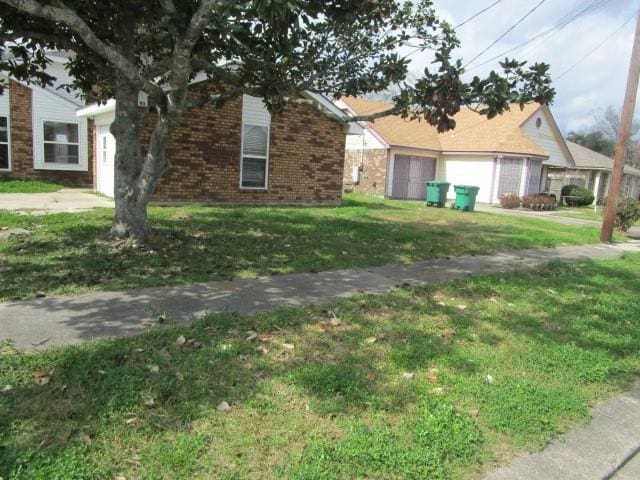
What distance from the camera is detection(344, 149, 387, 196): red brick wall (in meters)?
24.1

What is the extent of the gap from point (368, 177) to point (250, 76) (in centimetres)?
1776

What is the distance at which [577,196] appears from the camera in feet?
96.9

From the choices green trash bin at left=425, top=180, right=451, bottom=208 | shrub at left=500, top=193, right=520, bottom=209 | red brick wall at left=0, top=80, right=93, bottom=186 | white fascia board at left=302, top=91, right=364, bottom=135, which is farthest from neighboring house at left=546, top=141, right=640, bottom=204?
red brick wall at left=0, top=80, right=93, bottom=186

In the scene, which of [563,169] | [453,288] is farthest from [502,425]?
[563,169]

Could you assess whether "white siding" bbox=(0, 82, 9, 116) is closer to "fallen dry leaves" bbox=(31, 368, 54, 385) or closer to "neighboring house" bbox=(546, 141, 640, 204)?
"fallen dry leaves" bbox=(31, 368, 54, 385)

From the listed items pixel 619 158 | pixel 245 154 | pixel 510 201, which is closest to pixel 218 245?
pixel 245 154

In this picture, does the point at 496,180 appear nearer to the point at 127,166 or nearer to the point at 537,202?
the point at 537,202

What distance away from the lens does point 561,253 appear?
1016cm

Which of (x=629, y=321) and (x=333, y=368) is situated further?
(x=629, y=321)

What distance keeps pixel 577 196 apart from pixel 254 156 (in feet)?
76.0

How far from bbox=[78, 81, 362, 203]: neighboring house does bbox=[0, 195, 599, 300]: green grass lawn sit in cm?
114

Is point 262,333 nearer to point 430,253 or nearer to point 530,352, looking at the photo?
point 530,352

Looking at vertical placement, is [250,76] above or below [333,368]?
above

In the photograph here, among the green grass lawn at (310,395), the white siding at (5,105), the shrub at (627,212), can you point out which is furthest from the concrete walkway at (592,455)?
the white siding at (5,105)
